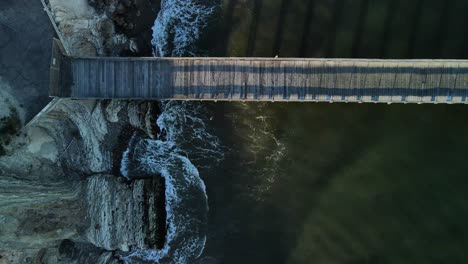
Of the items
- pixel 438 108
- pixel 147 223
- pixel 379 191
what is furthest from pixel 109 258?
pixel 438 108

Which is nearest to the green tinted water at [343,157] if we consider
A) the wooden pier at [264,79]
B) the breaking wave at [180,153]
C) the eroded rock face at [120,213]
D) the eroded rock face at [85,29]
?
the breaking wave at [180,153]

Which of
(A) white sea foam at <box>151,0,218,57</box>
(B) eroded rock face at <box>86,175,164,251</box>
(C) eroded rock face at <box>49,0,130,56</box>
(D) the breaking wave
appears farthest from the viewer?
(D) the breaking wave

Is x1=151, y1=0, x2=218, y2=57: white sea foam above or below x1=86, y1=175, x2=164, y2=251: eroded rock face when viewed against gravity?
above

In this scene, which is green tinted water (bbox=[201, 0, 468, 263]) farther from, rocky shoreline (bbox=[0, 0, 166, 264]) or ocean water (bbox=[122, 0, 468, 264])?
rocky shoreline (bbox=[0, 0, 166, 264])

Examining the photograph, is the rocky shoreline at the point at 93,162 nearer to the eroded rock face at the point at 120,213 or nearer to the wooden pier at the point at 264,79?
the eroded rock face at the point at 120,213

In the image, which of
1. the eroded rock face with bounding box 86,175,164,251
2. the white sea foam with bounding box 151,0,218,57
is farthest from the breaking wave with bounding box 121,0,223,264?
the eroded rock face with bounding box 86,175,164,251

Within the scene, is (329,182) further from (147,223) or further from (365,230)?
(147,223)
